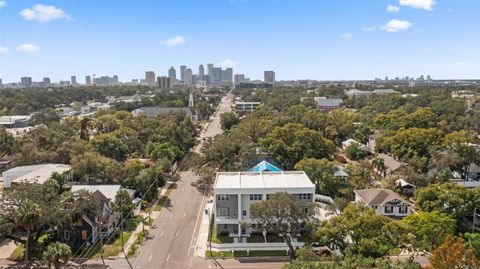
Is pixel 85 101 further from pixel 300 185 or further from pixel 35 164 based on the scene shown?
pixel 300 185

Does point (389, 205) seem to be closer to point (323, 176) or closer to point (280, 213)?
point (323, 176)

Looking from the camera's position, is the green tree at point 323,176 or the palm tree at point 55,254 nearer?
the palm tree at point 55,254

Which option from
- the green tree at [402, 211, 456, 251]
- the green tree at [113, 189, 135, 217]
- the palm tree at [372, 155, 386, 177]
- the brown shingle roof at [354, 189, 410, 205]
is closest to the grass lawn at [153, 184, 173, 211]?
the green tree at [113, 189, 135, 217]

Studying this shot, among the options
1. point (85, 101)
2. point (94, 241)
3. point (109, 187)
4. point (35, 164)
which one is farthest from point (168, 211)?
point (85, 101)

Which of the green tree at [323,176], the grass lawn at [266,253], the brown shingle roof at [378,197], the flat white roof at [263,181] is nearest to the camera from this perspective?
the grass lawn at [266,253]

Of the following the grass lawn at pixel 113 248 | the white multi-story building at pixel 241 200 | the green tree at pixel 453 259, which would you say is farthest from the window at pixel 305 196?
the grass lawn at pixel 113 248

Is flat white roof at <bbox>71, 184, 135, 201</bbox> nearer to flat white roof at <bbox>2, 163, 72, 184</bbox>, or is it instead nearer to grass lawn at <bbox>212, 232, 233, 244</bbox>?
flat white roof at <bbox>2, 163, 72, 184</bbox>

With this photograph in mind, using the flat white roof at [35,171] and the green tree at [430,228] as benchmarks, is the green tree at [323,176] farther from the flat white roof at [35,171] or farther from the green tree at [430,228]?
the flat white roof at [35,171]
